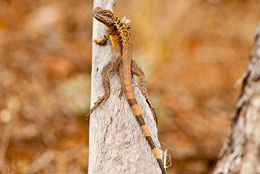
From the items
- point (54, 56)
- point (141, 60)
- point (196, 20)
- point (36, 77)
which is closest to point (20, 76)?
point (36, 77)

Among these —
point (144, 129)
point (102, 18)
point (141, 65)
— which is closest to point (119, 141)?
point (144, 129)

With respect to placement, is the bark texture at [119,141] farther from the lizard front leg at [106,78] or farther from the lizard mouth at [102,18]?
the lizard mouth at [102,18]

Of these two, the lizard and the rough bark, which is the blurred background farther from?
the lizard

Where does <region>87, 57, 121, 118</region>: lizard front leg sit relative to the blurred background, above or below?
below

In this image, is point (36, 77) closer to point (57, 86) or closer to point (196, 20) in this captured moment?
point (57, 86)

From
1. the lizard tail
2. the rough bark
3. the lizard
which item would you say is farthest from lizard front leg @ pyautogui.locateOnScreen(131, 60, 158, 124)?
the rough bark

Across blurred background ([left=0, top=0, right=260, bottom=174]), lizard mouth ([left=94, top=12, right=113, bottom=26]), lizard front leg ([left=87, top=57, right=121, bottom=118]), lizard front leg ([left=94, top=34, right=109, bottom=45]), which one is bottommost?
lizard front leg ([left=87, top=57, right=121, bottom=118])

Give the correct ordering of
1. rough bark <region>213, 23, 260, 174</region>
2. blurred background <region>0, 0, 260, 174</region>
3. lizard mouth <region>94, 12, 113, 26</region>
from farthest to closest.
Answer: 1. blurred background <region>0, 0, 260, 174</region>
2. rough bark <region>213, 23, 260, 174</region>
3. lizard mouth <region>94, 12, 113, 26</region>
